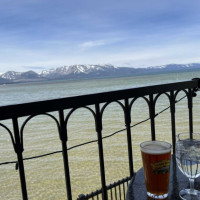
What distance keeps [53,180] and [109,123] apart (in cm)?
676

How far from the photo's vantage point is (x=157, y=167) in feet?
2.65

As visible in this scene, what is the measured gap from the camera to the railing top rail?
105cm

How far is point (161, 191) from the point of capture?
836 mm

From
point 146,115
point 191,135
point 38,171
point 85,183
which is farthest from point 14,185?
point 146,115

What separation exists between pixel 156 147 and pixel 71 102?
0.53m

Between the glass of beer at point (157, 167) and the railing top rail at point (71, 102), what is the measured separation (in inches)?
19.2

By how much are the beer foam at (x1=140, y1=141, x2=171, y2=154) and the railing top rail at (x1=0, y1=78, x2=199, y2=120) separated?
1.56ft

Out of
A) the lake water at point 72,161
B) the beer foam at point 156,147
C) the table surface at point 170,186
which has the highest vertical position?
the beer foam at point 156,147

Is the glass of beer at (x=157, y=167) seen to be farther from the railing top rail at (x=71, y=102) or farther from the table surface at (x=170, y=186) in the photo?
the railing top rail at (x=71, y=102)

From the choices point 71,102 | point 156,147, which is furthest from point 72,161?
point 156,147

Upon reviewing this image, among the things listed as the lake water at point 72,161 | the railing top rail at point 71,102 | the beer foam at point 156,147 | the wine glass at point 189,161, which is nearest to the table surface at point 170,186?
the wine glass at point 189,161

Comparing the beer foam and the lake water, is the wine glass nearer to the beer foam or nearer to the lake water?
the beer foam

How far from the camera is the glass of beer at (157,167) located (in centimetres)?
80

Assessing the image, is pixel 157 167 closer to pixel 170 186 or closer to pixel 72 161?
pixel 170 186
